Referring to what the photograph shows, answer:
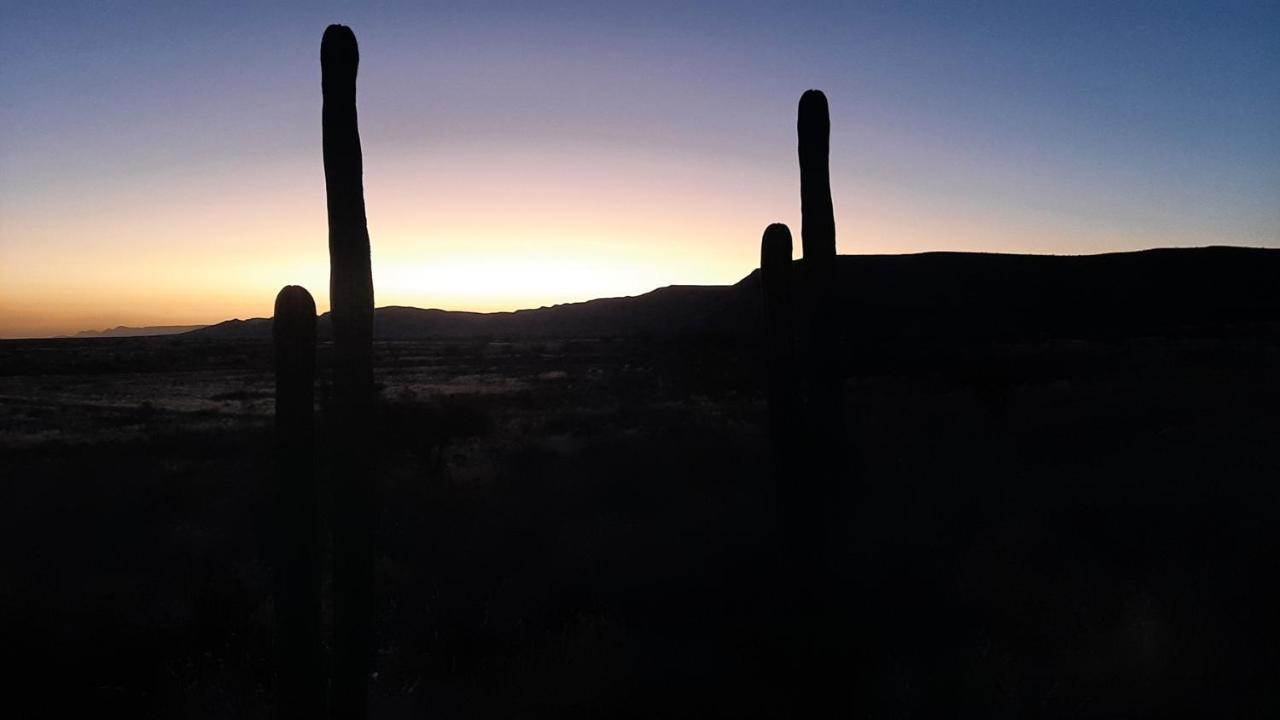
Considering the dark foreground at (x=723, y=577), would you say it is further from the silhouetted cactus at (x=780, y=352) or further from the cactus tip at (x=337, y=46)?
the cactus tip at (x=337, y=46)

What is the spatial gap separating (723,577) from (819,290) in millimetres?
3413

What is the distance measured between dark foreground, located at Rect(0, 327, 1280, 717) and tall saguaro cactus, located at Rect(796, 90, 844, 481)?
291mm

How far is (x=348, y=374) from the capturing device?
3.84m

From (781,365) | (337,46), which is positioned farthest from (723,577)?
(337,46)

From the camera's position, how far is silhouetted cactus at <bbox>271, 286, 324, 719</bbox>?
3.63m

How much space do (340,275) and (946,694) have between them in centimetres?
425

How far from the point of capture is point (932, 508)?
8266mm

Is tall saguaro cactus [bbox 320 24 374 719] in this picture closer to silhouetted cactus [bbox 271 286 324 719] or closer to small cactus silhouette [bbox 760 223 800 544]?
silhouetted cactus [bbox 271 286 324 719]

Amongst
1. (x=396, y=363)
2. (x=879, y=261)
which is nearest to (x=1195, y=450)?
(x=396, y=363)

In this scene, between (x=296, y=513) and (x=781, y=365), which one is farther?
(x=781, y=365)

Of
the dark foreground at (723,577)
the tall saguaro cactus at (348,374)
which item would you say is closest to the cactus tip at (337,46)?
the tall saguaro cactus at (348,374)

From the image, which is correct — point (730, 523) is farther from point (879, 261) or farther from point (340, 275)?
point (879, 261)

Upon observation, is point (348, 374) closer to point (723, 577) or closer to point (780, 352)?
point (780, 352)

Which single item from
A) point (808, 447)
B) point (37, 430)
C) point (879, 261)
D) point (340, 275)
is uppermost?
point (879, 261)
